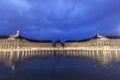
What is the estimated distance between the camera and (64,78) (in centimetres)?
6419

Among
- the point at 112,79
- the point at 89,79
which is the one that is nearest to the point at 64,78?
the point at 89,79

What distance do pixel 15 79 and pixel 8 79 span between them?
1.72 m

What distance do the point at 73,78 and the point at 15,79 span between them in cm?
1309

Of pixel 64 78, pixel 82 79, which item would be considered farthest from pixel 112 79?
pixel 64 78

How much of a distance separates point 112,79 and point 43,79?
1477cm

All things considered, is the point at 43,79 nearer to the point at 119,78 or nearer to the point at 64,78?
the point at 64,78

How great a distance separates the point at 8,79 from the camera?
6222 cm

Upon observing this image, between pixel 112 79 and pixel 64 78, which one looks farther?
pixel 64 78

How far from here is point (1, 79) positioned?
6225cm

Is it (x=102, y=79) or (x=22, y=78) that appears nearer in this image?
(x=102, y=79)

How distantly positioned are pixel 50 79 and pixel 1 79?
10777 mm

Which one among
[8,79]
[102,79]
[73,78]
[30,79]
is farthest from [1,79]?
[102,79]

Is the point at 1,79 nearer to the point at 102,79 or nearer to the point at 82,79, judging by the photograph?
the point at 82,79

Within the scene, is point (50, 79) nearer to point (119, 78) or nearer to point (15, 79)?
point (15, 79)
